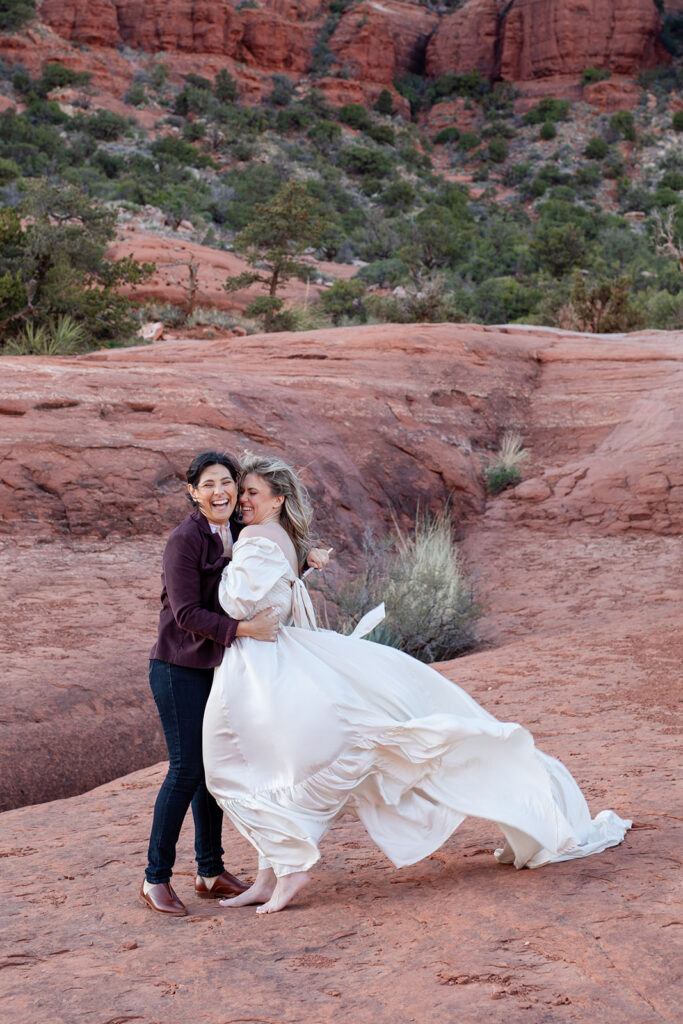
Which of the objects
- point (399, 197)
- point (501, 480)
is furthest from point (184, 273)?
point (399, 197)

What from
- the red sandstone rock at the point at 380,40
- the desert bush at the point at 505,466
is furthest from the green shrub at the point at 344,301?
the red sandstone rock at the point at 380,40

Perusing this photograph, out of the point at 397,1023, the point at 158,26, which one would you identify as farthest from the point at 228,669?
the point at 158,26

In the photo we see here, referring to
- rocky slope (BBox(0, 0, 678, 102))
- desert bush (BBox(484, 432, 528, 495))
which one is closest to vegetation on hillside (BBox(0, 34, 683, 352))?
rocky slope (BBox(0, 0, 678, 102))

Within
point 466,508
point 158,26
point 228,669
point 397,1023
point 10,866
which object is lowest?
point 466,508

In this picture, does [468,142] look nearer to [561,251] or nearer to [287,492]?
[561,251]

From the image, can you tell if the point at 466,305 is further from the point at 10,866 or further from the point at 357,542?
the point at 10,866

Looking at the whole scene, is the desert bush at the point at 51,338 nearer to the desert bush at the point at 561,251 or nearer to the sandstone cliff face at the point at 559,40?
the desert bush at the point at 561,251

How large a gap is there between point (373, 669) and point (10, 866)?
1.82m

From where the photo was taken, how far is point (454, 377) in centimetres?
1241

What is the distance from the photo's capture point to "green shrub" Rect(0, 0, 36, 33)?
153 ft

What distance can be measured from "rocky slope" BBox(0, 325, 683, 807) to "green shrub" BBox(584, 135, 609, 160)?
34.9m

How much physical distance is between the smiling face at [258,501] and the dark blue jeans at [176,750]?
58cm

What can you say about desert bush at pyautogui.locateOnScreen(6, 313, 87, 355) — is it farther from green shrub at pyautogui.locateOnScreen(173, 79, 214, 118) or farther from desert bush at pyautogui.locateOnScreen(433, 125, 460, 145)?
desert bush at pyautogui.locateOnScreen(433, 125, 460, 145)

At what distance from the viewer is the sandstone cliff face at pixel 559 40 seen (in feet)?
181
